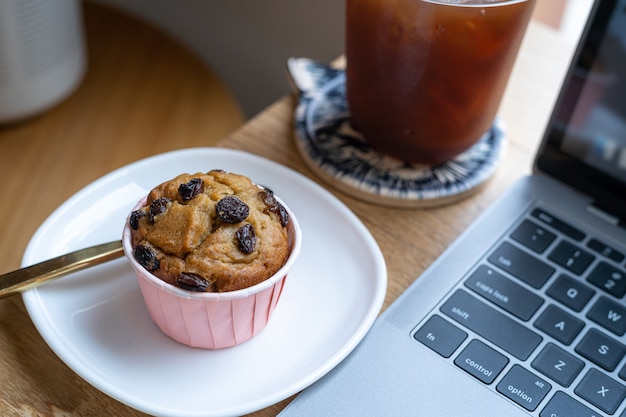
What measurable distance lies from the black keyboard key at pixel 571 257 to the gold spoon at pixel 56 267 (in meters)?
0.34

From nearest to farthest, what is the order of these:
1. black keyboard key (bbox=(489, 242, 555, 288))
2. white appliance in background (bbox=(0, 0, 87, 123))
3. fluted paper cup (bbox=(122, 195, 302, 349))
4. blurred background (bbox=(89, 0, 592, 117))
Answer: fluted paper cup (bbox=(122, 195, 302, 349)) < black keyboard key (bbox=(489, 242, 555, 288)) < white appliance in background (bbox=(0, 0, 87, 123)) < blurred background (bbox=(89, 0, 592, 117))

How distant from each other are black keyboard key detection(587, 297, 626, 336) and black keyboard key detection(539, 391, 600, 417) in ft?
0.26

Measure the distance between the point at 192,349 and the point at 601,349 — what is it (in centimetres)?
29

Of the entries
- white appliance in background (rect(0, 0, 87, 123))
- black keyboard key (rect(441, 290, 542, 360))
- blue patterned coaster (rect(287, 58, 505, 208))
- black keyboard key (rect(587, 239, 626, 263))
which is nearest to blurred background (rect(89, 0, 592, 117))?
white appliance in background (rect(0, 0, 87, 123))

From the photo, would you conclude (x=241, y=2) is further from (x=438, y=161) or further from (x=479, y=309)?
(x=479, y=309)

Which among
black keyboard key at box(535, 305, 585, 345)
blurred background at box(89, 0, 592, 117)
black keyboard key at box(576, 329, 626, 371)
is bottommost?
blurred background at box(89, 0, 592, 117)

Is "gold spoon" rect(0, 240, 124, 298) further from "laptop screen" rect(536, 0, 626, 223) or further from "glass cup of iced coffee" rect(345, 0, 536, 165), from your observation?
"laptop screen" rect(536, 0, 626, 223)

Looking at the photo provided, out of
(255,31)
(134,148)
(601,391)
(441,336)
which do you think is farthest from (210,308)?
(255,31)

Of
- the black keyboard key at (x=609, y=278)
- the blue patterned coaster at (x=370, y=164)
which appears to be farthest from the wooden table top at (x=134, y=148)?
the black keyboard key at (x=609, y=278)

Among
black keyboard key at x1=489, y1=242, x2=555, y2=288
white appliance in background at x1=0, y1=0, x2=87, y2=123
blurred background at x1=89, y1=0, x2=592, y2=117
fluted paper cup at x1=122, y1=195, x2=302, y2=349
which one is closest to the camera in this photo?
fluted paper cup at x1=122, y1=195, x2=302, y2=349

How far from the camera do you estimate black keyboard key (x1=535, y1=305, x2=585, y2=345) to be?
1.76 ft

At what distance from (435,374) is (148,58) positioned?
837 millimetres

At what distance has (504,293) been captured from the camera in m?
0.56

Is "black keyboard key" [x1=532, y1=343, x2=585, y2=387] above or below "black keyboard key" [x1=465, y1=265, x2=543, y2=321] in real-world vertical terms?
below
